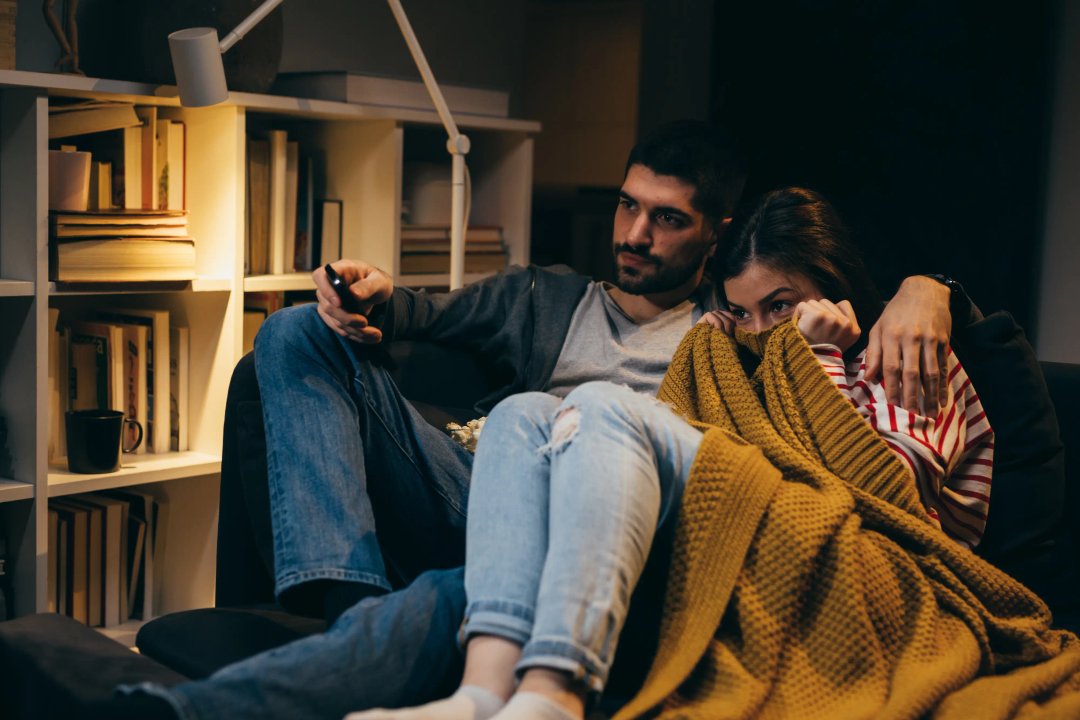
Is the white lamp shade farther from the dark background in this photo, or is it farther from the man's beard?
the man's beard

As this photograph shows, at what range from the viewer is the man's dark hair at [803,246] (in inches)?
68.9

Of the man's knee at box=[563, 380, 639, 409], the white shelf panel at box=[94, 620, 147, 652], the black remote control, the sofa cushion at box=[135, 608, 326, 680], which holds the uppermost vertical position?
the black remote control

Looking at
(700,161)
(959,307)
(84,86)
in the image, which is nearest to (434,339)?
(700,161)

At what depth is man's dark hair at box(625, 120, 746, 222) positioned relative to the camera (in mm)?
2117

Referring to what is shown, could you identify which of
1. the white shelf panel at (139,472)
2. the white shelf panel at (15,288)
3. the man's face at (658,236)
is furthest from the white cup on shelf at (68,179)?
the man's face at (658,236)

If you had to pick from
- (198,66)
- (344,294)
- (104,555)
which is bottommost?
(104,555)

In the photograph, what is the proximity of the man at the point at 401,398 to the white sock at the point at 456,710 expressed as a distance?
0.40ft

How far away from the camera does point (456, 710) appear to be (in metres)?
1.14

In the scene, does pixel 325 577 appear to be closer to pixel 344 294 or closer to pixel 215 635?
pixel 215 635

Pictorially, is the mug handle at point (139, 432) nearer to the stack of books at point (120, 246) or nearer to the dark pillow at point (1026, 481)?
the stack of books at point (120, 246)

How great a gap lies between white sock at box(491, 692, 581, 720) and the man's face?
42.9 inches

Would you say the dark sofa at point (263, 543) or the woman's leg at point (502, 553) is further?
the dark sofa at point (263, 543)

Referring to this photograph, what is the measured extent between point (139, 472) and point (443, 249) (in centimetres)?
89

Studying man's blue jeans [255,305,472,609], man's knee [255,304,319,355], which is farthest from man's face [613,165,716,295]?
man's knee [255,304,319,355]
